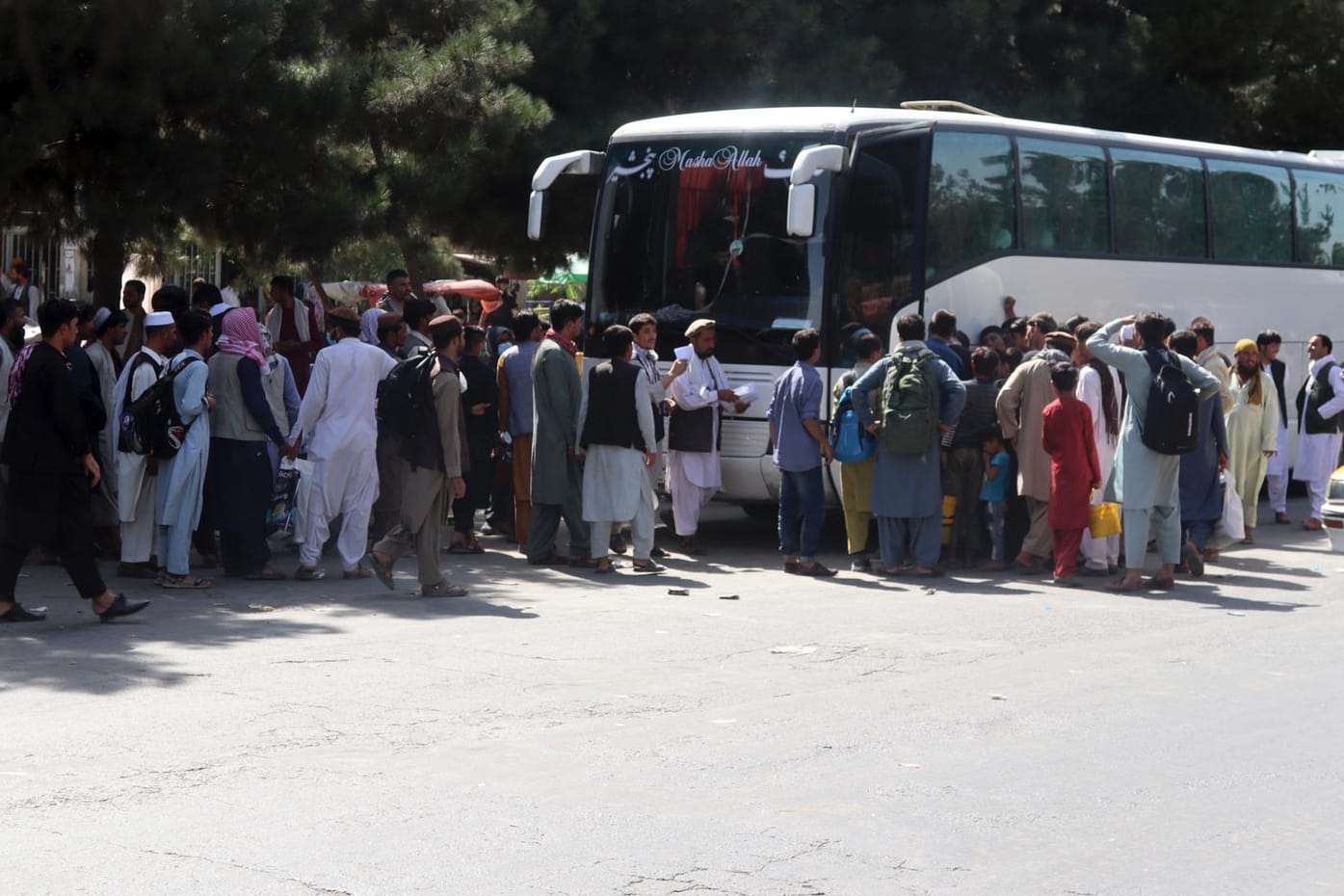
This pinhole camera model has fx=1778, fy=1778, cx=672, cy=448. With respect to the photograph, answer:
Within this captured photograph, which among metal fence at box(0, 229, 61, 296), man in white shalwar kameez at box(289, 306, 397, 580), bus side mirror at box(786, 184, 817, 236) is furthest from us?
metal fence at box(0, 229, 61, 296)

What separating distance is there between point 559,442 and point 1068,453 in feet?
11.8

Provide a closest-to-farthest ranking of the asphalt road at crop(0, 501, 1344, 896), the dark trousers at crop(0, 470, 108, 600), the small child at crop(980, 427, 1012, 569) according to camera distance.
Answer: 1. the asphalt road at crop(0, 501, 1344, 896)
2. the dark trousers at crop(0, 470, 108, 600)
3. the small child at crop(980, 427, 1012, 569)

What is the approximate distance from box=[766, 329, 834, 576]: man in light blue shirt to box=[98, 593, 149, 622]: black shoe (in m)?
4.64

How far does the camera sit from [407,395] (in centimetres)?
1095

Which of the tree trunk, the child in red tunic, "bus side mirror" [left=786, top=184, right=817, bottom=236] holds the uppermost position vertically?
"bus side mirror" [left=786, top=184, right=817, bottom=236]

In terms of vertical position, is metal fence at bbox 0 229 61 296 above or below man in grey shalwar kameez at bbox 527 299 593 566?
above

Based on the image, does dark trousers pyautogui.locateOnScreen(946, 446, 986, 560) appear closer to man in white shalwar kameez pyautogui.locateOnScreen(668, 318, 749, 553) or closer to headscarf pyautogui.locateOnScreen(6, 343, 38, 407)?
man in white shalwar kameez pyautogui.locateOnScreen(668, 318, 749, 553)

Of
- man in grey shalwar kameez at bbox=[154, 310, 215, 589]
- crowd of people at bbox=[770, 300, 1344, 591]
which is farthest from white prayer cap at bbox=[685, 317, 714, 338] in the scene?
man in grey shalwar kameez at bbox=[154, 310, 215, 589]

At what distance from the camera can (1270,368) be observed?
54.3ft

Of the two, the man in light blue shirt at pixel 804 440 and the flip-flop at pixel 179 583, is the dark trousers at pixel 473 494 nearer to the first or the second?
the man in light blue shirt at pixel 804 440

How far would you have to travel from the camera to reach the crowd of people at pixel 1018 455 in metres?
11.8

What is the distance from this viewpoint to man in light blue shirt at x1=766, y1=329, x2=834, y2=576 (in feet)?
40.9

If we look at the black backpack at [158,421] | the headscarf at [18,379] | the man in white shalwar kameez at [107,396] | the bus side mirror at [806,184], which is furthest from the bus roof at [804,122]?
the headscarf at [18,379]

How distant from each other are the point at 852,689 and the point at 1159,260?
34.4 feet
